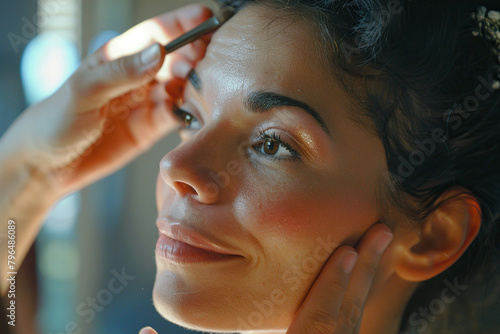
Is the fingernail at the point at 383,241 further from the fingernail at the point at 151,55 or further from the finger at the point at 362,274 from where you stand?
the fingernail at the point at 151,55

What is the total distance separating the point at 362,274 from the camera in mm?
601

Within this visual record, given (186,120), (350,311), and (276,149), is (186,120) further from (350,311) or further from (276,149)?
(350,311)

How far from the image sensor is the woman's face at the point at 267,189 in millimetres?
557

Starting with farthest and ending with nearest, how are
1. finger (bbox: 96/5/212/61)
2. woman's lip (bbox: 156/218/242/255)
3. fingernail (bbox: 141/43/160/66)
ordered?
finger (bbox: 96/5/212/61) < fingernail (bbox: 141/43/160/66) < woman's lip (bbox: 156/218/242/255)

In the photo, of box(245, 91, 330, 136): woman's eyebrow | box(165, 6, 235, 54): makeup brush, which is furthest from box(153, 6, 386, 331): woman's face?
box(165, 6, 235, 54): makeup brush

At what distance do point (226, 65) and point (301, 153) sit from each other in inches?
6.1

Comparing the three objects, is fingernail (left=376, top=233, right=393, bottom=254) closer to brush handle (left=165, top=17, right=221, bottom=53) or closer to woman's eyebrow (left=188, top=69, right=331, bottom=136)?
woman's eyebrow (left=188, top=69, right=331, bottom=136)

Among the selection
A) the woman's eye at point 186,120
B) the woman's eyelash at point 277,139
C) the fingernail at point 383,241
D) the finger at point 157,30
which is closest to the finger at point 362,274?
the fingernail at point 383,241

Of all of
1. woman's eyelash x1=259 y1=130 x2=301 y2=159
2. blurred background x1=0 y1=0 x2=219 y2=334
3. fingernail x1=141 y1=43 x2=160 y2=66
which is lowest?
blurred background x1=0 y1=0 x2=219 y2=334

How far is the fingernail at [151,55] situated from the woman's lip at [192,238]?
0.24 m

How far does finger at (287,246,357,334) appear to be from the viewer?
57 centimetres

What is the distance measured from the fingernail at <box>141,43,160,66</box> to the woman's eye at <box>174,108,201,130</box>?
104 mm

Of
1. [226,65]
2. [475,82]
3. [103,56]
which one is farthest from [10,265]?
[475,82]

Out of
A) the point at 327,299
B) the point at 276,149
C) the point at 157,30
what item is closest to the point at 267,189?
the point at 276,149
